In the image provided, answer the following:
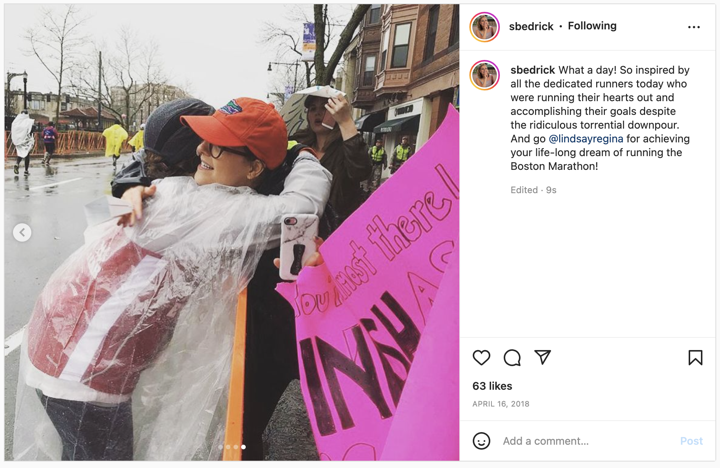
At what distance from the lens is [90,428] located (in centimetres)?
94

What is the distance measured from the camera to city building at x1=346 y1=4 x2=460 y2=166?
1.09 m

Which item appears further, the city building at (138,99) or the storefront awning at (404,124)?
the storefront awning at (404,124)

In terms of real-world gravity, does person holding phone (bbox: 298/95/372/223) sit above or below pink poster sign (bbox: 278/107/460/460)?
above

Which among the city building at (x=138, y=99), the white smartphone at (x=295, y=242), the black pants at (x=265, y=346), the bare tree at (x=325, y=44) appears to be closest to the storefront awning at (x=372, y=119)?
the bare tree at (x=325, y=44)

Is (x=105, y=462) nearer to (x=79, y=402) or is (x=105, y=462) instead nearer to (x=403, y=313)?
(x=79, y=402)

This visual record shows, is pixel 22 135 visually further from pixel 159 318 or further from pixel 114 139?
pixel 159 318

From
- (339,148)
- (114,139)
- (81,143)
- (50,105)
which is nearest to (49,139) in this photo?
(81,143)

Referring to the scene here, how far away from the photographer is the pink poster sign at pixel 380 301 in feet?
2.82

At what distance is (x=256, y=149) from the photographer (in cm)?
102

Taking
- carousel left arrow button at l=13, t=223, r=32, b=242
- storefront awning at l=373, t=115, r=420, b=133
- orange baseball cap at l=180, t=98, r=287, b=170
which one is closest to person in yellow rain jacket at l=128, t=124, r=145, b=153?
orange baseball cap at l=180, t=98, r=287, b=170

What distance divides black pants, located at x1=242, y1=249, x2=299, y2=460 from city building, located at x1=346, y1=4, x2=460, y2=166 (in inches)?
25.4
